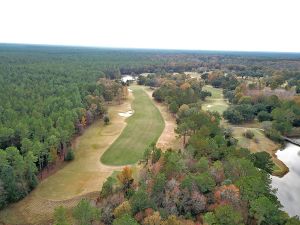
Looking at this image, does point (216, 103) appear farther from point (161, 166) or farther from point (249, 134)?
point (161, 166)

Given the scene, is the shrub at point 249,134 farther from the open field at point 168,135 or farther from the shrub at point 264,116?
the open field at point 168,135

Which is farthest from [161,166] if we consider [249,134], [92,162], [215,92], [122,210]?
[215,92]

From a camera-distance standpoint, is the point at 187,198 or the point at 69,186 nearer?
the point at 187,198

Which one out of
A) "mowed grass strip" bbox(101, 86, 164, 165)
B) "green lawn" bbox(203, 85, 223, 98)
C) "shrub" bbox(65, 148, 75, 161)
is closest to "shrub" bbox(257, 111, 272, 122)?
"mowed grass strip" bbox(101, 86, 164, 165)

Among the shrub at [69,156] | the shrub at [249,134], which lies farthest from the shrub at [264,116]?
the shrub at [69,156]

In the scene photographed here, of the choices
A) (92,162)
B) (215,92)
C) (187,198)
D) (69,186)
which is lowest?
(215,92)

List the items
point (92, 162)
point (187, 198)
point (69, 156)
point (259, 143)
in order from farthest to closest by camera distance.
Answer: point (259, 143)
point (92, 162)
point (69, 156)
point (187, 198)

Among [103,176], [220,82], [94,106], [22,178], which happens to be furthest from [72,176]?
[220,82]
